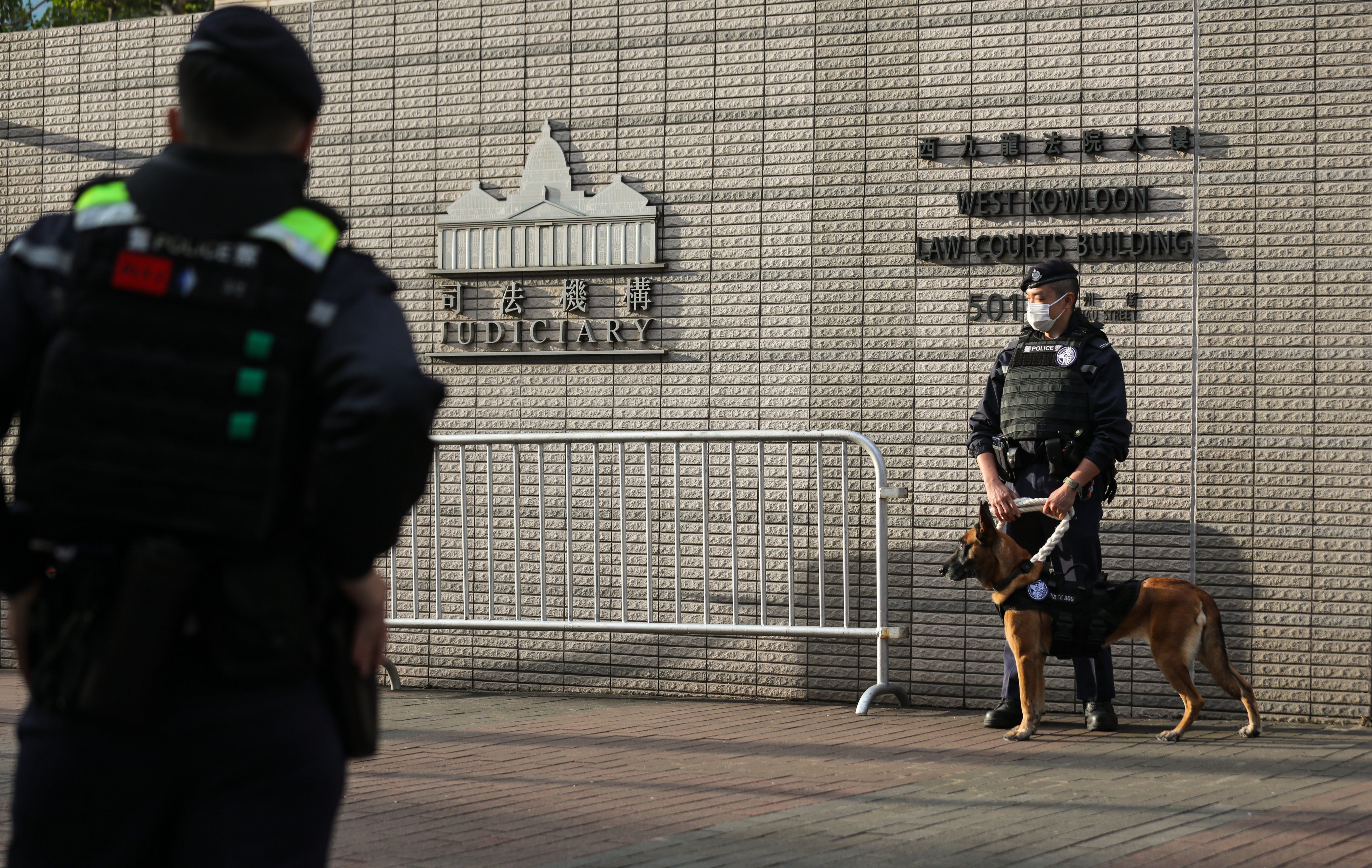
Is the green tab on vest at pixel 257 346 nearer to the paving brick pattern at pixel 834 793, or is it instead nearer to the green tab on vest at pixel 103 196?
the green tab on vest at pixel 103 196

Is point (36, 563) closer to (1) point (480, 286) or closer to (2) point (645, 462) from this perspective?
(2) point (645, 462)

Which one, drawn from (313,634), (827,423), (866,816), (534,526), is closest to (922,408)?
(827,423)

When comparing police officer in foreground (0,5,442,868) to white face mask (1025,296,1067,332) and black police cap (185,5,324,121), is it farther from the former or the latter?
white face mask (1025,296,1067,332)

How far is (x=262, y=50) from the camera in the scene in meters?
2.01

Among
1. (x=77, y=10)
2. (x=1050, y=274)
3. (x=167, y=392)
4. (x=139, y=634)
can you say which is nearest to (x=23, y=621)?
(x=139, y=634)

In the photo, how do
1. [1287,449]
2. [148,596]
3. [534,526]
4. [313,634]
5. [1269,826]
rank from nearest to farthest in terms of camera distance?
[148,596], [313,634], [1269,826], [1287,449], [534,526]

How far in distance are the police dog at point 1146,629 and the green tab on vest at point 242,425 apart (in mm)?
4606

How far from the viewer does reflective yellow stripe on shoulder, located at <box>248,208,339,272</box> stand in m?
1.94

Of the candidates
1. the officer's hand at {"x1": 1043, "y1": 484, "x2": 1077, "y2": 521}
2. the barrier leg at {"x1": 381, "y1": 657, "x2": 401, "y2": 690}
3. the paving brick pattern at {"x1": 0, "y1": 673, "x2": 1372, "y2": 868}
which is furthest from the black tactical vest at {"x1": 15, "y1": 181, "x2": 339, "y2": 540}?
the barrier leg at {"x1": 381, "y1": 657, "x2": 401, "y2": 690}

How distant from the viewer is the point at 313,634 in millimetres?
1909

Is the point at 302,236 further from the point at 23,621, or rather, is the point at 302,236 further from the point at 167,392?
the point at 23,621

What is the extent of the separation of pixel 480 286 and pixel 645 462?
4.97 ft

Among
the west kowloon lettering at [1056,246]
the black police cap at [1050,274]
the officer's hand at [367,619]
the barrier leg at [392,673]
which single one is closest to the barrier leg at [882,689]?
the black police cap at [1050,274]

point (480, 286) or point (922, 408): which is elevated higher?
point (480, 286)
